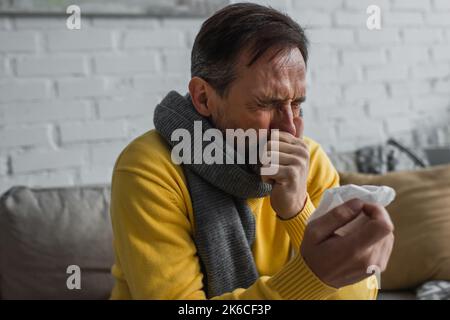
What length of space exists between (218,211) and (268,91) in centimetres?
22

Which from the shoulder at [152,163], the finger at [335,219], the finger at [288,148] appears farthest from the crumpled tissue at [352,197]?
the shoulder at [152,163]

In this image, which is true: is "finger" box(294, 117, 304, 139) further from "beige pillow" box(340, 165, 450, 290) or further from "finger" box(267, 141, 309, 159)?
"beige pillow" box(340, 165, 450, 290)

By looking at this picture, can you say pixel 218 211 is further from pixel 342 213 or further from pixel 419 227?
pixel 419 227

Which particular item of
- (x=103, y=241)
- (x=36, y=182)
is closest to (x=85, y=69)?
(x=36, y=182)

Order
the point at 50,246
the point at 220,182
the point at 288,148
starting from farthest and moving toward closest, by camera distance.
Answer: the point at 50,246 → the point at 220,182 → the point at 288,148

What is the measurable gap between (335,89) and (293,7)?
32 cm

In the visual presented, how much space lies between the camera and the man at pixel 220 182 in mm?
923

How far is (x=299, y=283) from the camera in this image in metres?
0.81

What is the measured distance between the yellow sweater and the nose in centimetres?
14

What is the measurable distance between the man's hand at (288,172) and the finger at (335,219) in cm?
16

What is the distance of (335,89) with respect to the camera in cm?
206

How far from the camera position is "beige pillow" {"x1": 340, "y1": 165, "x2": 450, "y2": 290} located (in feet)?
4.86

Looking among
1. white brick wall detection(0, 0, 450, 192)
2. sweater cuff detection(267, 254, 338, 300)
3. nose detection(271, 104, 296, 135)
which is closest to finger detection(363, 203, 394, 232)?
sweater cuff detection(267, 254, 338, 300)

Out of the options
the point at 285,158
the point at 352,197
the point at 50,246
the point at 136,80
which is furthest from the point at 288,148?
the point at 136,80
